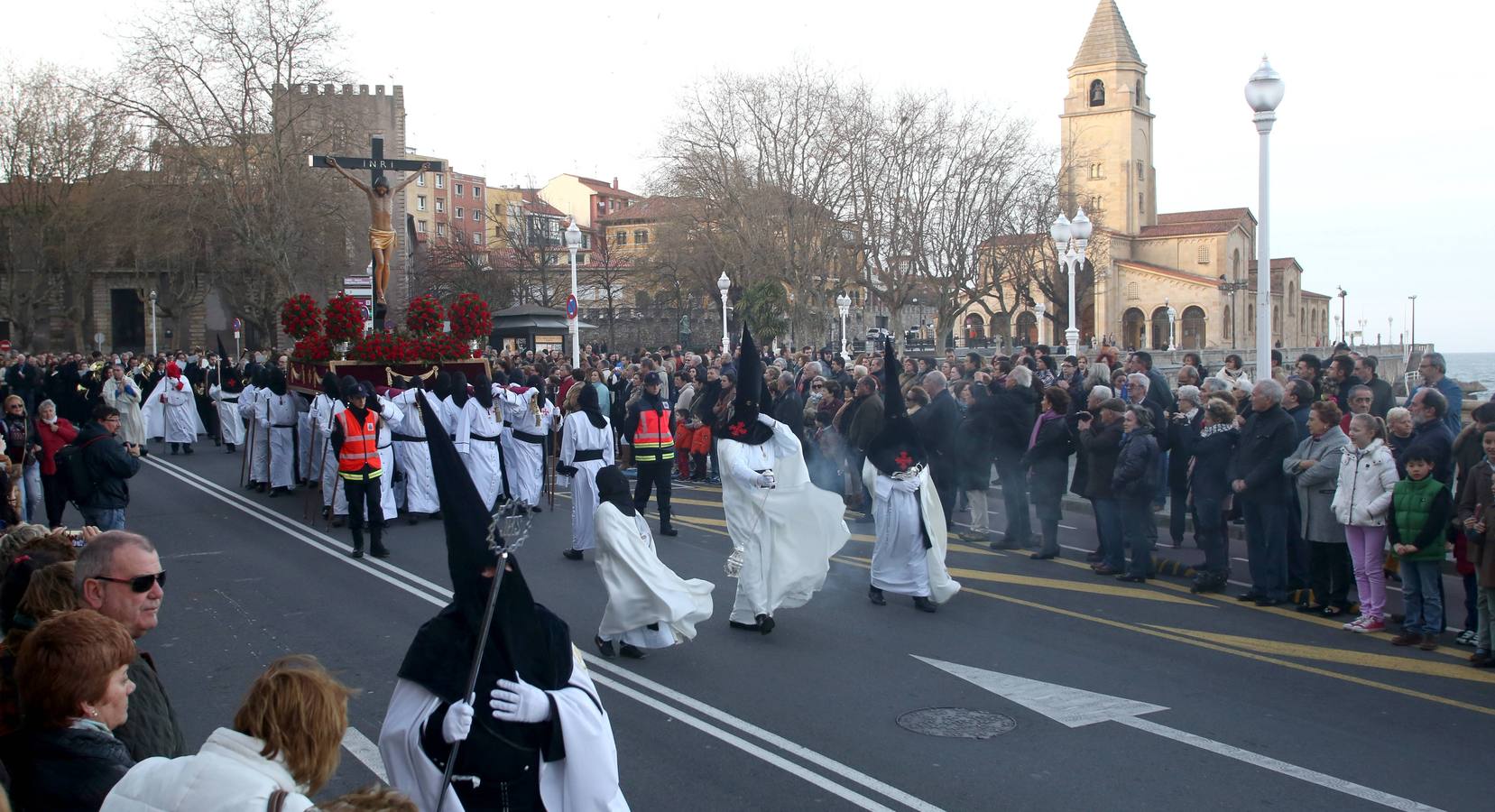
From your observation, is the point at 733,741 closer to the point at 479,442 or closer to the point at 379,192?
the point at 479,442

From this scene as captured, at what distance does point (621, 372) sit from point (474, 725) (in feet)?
62.0

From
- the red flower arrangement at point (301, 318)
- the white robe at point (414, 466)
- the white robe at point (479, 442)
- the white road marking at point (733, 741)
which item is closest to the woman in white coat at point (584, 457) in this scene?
the white road marking at point (733, 741)

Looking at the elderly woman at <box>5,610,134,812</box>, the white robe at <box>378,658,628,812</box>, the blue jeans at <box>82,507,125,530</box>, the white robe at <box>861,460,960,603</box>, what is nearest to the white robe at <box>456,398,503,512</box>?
the blue jeans at <box>82,507,125,530</box>

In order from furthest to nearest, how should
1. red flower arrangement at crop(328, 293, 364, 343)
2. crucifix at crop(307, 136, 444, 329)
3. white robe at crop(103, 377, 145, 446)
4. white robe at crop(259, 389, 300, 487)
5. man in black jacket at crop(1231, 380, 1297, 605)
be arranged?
1. white robe at crop(103, 377, 145, 446)
2. crucifix at crop(307, 136, 444, 329)
3. white robe at crop(259, 389, 300, 487)
4. red flower arrangement at crop(328, 293, 364, 343)
5. man in black jacket at crop(1231, 380, 1297, 605)

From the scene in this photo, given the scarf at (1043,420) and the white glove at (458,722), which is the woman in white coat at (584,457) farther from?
the white glove at (458,722)

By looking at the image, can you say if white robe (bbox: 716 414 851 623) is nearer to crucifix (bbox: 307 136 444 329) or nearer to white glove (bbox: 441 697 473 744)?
white glove (bbox: 441 697 473 744)

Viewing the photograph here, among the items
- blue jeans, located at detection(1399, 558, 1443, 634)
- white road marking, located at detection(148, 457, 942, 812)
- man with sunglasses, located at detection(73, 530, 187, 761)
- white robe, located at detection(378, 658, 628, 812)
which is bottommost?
white road marking, located at detection(148, 457, 942, 812)

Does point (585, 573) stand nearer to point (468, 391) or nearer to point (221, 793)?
point (468, 391)

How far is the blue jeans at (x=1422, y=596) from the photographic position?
8.60 metres

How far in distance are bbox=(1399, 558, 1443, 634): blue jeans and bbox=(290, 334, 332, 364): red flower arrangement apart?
13.0 meters

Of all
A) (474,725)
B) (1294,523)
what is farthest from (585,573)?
(474,725)

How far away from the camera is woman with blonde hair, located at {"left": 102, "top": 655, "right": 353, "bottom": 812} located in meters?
2.74

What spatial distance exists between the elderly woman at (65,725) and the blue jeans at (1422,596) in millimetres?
8431

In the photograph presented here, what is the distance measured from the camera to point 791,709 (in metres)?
7.11
